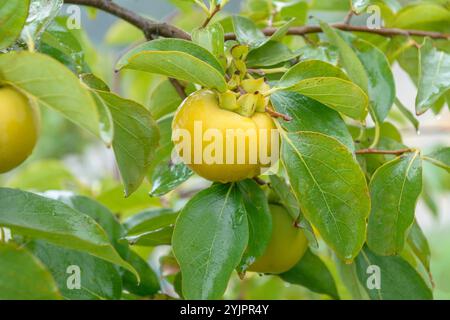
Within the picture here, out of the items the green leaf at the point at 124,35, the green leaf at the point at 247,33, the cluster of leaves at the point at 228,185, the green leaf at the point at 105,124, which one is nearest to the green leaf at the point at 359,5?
the cluster of leaves at the point at 228,185

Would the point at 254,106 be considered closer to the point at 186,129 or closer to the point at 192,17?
the point at 186,129

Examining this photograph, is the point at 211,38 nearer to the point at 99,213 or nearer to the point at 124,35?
the point at 99,213

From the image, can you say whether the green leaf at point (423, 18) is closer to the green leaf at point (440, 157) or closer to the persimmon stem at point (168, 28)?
the persimmon stem at point (168, 28)

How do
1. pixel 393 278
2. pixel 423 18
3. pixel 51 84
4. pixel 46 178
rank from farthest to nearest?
pixel 46 178 < pixel 423 18 < pixel 393 278 < pixel 51 84

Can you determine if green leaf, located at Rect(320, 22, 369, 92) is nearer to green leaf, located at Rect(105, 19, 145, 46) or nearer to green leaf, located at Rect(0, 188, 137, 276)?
green leaf, located at Rect(0, 188, 137, 276)

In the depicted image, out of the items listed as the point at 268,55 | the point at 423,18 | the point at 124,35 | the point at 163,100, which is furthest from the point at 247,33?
the point at 124,35

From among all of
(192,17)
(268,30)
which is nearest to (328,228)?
(268,30)
